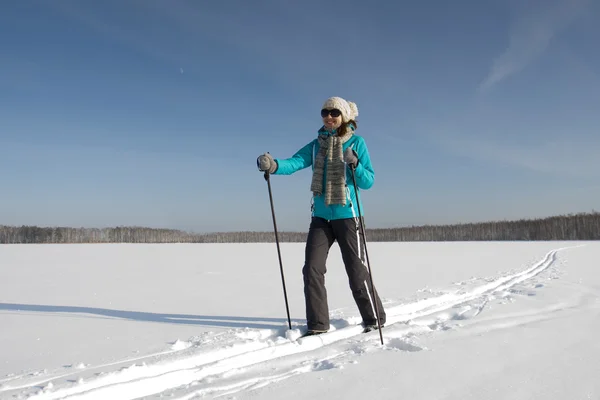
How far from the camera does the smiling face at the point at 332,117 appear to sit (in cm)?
305

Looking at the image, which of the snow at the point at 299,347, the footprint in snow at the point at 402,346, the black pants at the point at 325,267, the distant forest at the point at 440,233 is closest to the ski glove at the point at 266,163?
the black pants at the point at 325,267

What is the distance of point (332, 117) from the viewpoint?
3.06 m

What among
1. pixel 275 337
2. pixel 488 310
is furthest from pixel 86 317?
pixel 488 310

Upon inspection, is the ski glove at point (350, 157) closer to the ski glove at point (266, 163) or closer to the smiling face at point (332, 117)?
the smiling face at point (332, 117)

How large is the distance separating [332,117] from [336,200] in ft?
2.13

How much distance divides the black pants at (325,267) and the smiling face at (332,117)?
0.74 metres

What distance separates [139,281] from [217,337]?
3.97 meters

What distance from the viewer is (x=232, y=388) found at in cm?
173

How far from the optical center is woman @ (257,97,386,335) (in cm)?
284

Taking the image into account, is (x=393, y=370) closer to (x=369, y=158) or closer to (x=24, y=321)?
(x=369, y=158)

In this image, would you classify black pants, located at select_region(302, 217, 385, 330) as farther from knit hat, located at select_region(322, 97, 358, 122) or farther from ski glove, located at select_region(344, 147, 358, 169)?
knit hat, located at select_region(322, 97, 358, 122)

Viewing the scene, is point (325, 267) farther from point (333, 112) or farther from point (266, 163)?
point (333, 112)

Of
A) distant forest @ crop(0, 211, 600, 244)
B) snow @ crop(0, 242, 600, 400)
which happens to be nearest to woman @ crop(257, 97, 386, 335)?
snow @ crop(0, 242, 600, 400)

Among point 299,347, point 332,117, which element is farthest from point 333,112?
point 299,347
